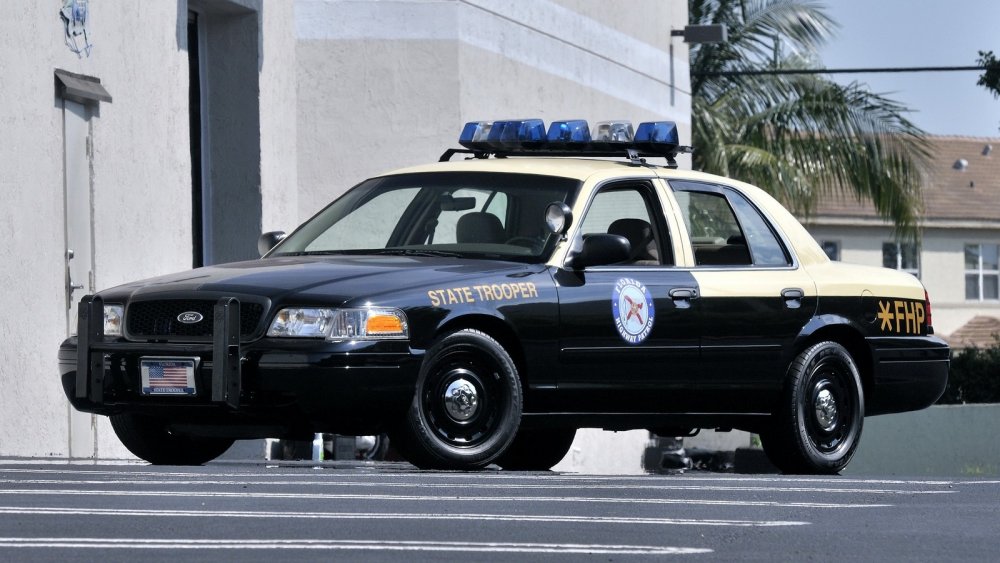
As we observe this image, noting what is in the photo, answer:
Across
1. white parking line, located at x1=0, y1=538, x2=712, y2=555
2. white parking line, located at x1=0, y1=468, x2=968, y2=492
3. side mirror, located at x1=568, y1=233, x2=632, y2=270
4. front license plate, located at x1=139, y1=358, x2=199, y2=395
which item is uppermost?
side mirror, located at x1=568, y1=233, x2=632, y2=270

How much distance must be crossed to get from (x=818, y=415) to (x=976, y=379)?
18.1 metres

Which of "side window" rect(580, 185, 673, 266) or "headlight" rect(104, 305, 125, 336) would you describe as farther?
"side window" rect(580, 185, 673, 266)

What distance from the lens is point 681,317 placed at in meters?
9.32

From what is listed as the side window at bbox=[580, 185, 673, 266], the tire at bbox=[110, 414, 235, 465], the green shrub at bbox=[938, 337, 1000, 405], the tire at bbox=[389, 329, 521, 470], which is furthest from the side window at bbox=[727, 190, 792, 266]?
the green shrub at bbox=[938, 337, 1000, 405]

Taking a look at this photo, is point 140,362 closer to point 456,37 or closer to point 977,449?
point 456,37

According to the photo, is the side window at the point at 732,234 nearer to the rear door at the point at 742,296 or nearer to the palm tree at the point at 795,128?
the rear door at the point at 742,296

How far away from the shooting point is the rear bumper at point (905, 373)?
10.3 m

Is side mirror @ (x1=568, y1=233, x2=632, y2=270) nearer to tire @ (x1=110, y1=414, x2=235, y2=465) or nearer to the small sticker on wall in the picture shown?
tire @ (x1=110, y1=414, x2=235, y2=465)

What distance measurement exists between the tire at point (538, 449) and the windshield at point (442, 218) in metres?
1.65

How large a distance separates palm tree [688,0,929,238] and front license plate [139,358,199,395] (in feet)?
67.6

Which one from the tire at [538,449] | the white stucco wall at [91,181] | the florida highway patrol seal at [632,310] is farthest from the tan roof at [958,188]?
the florida highway patrol seal at [632,310]

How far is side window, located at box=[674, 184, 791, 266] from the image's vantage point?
32.8 ft

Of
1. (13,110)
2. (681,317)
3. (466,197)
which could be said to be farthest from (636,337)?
(13,110)

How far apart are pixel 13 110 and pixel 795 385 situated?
16.0 feet
